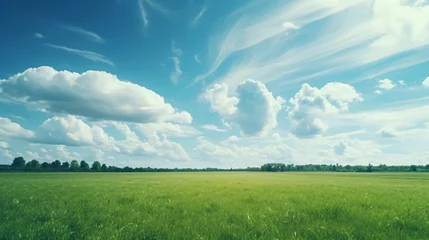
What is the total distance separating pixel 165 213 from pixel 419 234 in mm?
7944

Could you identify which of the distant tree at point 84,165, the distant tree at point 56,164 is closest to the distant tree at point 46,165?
the distant tree at point 56,164

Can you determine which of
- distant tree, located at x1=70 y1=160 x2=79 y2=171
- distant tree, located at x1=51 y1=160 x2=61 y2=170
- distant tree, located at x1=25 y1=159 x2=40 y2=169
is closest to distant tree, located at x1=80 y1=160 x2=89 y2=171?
distant tree, located at x1=70 y1=160 x2=79 y2=171

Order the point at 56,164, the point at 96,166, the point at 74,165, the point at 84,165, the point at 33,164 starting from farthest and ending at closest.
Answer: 1. the point at 96,166
2. the point at 84,165
3. the point at 74,165
4. the point at 56,164
5. the point at 33,164

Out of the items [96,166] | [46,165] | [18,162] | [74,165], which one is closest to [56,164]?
[46,165]

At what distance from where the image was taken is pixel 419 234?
6.79 m

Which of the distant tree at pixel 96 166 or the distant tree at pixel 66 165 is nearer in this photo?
the distant tree at pixel 66 165

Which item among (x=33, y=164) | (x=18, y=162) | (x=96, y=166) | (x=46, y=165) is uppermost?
(x=18, y=162)

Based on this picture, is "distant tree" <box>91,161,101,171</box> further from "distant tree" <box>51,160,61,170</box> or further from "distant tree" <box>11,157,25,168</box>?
"distant tree" <box>11,157,25,168</box>

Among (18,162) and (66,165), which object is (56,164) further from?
(18,162)

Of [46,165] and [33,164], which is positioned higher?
[33,164]

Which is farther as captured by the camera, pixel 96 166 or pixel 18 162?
pixel 96 166

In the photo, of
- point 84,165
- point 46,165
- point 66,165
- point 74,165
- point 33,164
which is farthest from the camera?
point 84,165

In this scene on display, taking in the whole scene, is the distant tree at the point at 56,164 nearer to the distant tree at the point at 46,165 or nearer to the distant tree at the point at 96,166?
the distant tree at the point at 46,165

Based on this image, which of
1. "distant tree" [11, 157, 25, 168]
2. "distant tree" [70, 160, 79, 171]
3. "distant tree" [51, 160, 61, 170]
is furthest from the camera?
"distant tree" [70, 160, 79, 171]
